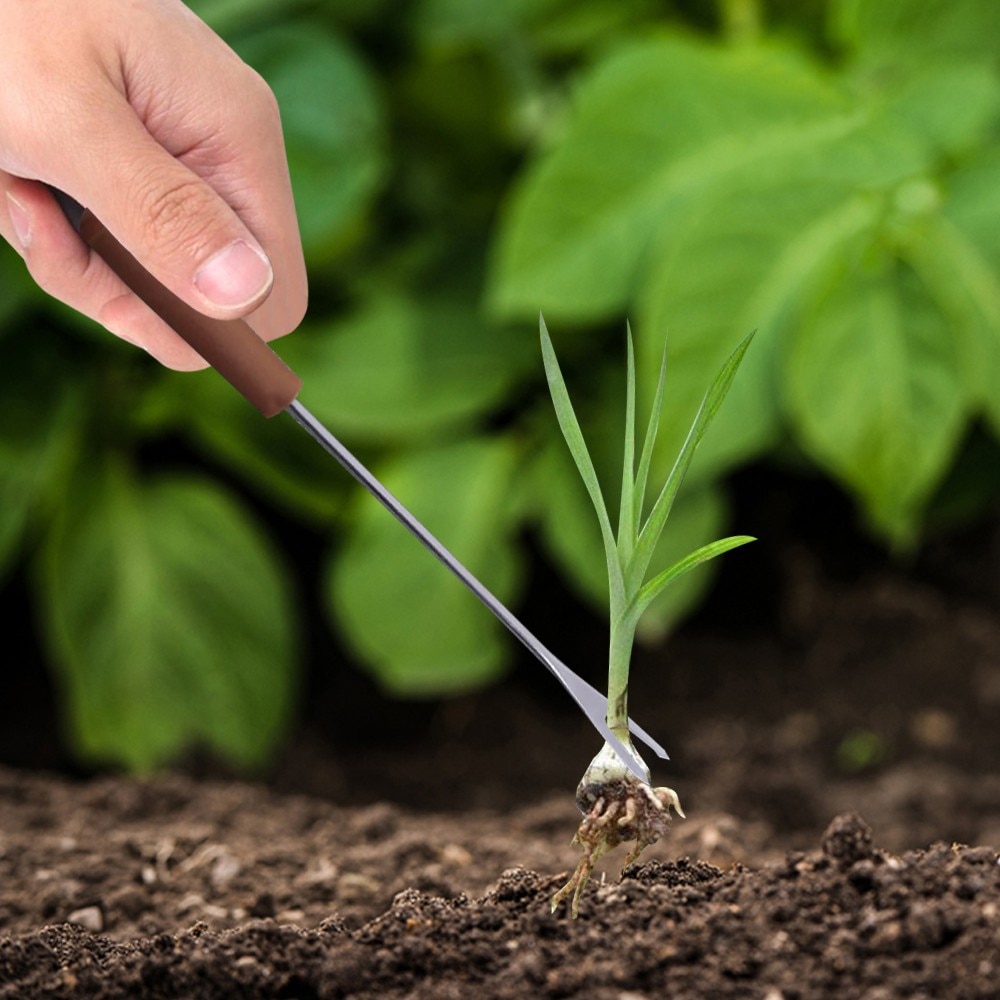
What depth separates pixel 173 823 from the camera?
106 centimetres

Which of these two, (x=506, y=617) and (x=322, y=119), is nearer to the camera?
(x=506, y=617)

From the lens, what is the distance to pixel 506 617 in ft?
2.00

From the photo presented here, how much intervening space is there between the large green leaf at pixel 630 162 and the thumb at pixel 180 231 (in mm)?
717

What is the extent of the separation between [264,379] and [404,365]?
863 mm

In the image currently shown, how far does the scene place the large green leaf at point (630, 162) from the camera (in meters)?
1.34

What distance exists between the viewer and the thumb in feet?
2.07

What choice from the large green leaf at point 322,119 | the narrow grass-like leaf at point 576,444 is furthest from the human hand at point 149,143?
the large green leaf at point 322,119

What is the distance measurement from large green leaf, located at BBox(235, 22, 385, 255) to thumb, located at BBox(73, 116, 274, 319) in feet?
2.57

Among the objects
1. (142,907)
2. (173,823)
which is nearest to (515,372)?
(173,823)

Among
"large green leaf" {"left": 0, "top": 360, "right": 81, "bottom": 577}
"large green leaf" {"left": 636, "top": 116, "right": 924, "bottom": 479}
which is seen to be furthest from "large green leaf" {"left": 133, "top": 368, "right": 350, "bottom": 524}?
"large green leaf" {"left": 636, "top": 116, "right": 924, "bottom": 479}

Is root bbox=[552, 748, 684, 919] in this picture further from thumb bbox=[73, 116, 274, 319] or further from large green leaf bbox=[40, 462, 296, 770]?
large green leaf bbox=[40, 462, 296, 770]

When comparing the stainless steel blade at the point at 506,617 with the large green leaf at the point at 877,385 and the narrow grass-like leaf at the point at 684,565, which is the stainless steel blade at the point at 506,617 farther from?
the large green leaf at the point at 877,385

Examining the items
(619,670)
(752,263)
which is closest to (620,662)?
(619,670)

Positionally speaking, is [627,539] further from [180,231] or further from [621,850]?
[621,850]
